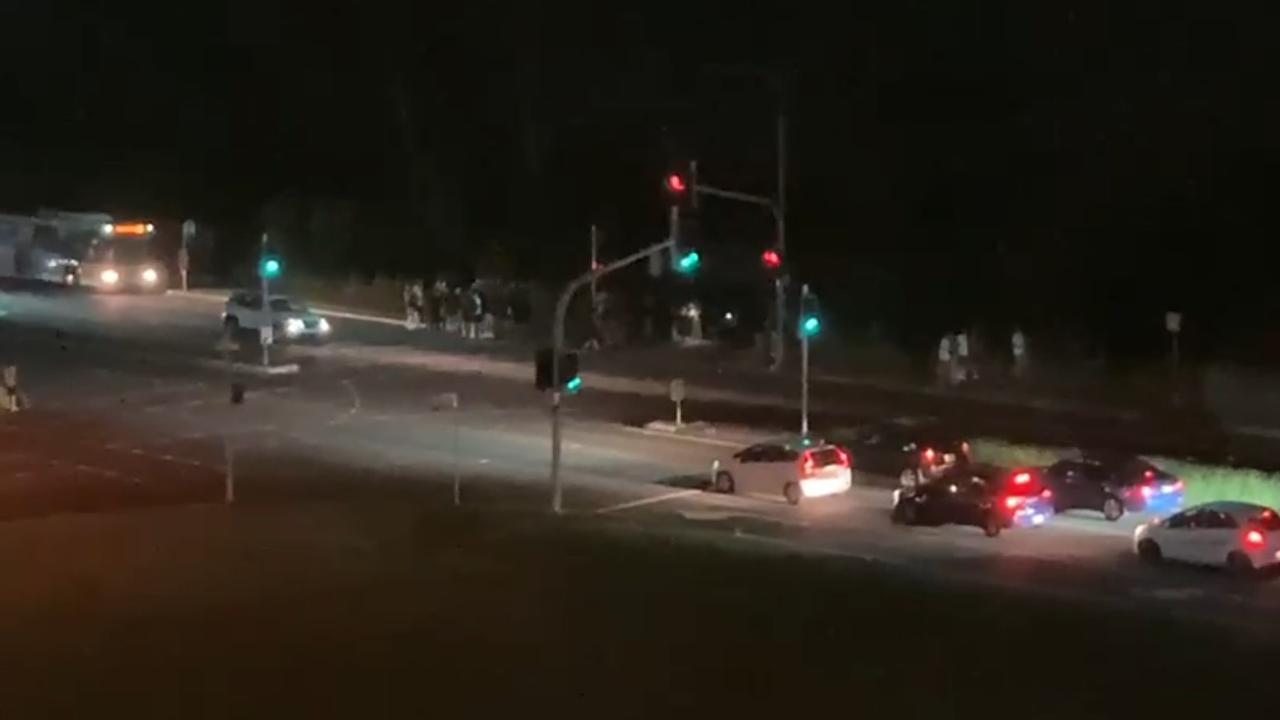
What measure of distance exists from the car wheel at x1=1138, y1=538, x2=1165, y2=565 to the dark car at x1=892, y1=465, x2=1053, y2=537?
3197 millimetres

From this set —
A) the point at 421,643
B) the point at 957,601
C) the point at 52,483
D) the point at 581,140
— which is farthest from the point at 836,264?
the point at 421,643

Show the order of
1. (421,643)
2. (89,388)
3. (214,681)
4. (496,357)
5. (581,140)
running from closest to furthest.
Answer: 1. (214,681)
2. (421,643)
3. (89,388)
4. (496,357)
5. (581,140)

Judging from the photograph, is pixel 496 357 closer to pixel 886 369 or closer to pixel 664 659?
pixel 886 369

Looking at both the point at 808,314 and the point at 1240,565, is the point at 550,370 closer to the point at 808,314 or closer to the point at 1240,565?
the point at 808,314

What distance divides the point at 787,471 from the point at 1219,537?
9.66 meters

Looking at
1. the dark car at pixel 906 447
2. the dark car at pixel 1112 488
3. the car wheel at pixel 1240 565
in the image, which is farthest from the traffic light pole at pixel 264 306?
the car wheel at pixel 1240 565

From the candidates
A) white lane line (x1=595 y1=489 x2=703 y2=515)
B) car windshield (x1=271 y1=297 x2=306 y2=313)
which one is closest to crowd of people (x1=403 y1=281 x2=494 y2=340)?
car windshield (x1=271 y1=297 x2=306 y2=313)

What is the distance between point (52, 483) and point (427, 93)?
46.0 m

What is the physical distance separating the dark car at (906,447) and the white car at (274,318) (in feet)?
63.8

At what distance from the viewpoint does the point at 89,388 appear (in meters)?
49.6

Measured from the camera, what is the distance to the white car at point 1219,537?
94.4ft

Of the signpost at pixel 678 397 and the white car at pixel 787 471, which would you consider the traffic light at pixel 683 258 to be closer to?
the white car at pixel 787 471

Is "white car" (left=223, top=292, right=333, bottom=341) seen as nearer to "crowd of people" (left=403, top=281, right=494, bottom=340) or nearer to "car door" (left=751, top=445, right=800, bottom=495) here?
"crowd of people" (left=403, top=281, right=494, bottom=340)

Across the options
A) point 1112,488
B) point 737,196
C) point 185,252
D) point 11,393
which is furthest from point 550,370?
point 185,252
